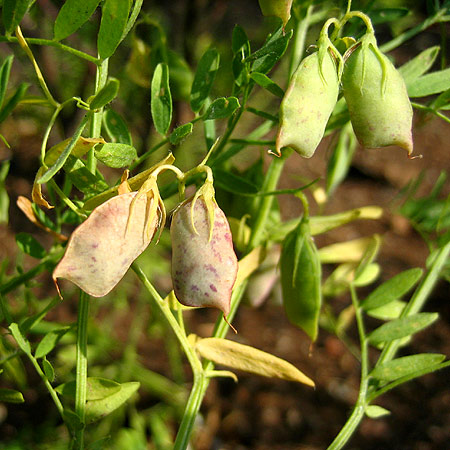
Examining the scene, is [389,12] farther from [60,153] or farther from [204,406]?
[204,406]

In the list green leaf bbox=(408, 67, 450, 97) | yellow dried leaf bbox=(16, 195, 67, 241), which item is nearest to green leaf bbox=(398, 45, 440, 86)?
green leaf bbox=(408, 67, 450, 97)

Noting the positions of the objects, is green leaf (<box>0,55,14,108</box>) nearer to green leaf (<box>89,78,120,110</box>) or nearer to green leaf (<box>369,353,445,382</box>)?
green leaf (<box>89,78,120,110</box>)

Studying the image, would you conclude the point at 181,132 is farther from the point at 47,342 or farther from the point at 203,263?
the point at 47,342

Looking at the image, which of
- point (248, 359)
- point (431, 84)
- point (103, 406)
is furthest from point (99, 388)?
point (431, 84)

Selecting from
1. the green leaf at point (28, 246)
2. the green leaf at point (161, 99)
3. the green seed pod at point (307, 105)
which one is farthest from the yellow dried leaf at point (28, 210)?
the green seed pod at point (307, 105)

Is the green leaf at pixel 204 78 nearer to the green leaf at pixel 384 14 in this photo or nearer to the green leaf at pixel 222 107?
the green leaf at pixel 222 107

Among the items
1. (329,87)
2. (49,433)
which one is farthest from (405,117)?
(49,433)
